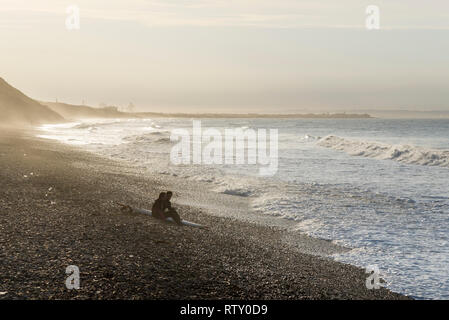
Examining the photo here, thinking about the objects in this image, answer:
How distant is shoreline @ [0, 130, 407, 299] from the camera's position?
22.7 ft

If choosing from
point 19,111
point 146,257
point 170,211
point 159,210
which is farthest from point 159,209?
point 19,111

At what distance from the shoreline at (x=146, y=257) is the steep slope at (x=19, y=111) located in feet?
340

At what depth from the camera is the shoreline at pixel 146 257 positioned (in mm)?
6906

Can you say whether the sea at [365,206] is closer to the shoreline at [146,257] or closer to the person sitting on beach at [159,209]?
the shoreline at [146,257]

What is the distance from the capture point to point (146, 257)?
8422 mm

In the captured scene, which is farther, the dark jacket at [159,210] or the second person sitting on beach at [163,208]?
the dark jacket at [159,210]

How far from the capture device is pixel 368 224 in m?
14.2

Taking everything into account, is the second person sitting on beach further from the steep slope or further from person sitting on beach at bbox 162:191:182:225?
the steep slope

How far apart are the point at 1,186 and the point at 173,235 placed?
803 centimetres

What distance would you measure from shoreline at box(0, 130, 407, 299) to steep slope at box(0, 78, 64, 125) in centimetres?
10366

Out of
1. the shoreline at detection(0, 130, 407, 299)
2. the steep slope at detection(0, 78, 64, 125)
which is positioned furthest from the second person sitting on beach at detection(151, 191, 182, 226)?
the steep slope at detection(0, 78, 64, 125)

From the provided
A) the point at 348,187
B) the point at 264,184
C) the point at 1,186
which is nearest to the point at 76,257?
the point at 1,186

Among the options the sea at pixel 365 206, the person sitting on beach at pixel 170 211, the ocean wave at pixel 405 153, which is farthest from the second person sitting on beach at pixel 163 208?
the ocean wave at pixel 405 153

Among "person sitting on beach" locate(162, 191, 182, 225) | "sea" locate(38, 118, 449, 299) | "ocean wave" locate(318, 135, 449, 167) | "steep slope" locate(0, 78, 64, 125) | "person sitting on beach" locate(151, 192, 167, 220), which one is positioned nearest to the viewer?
"sea" locate(38, 118, 449, 299)
